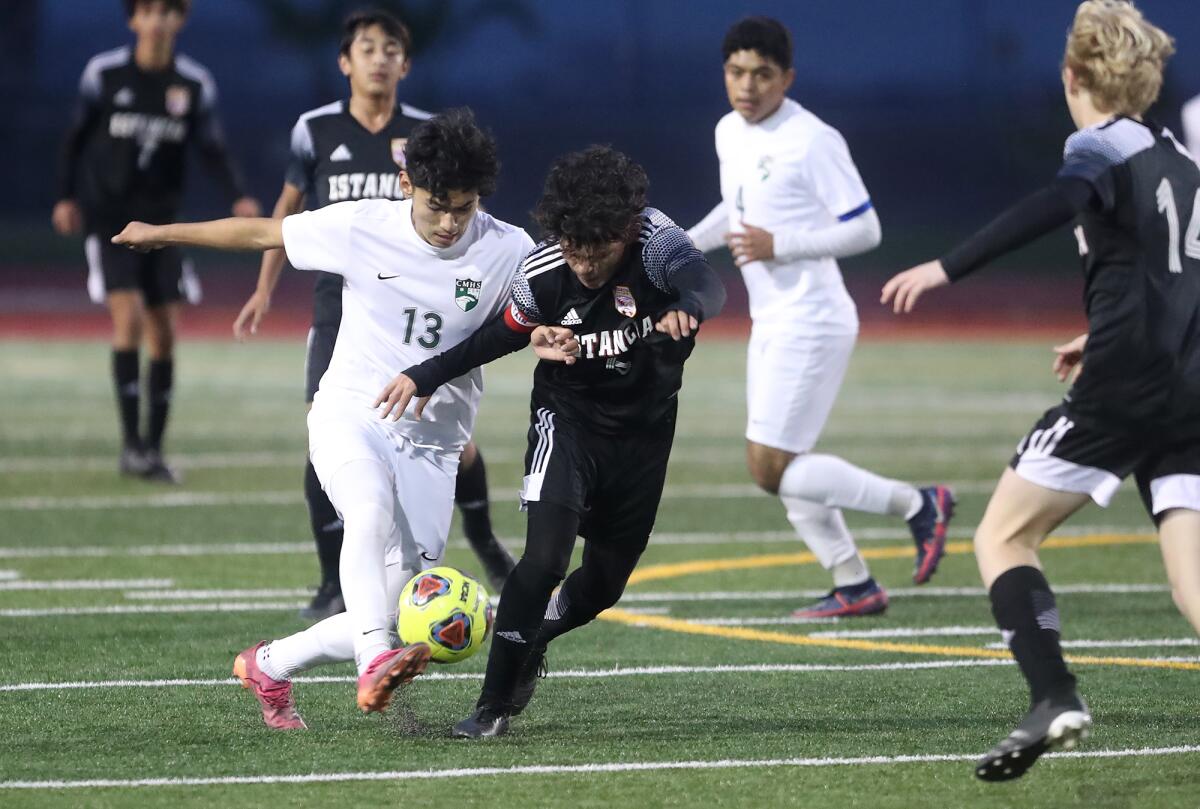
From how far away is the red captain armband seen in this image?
18.1ft

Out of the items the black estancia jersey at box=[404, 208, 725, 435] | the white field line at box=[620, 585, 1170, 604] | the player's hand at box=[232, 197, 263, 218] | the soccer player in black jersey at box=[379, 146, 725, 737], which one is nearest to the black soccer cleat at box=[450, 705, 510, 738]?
the soccer player in black jersey at box=[379, 146, 725, 737]

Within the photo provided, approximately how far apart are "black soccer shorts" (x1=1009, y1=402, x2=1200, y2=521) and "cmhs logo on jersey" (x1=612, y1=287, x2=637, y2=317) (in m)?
1.17

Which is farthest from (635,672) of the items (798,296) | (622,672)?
(798,296)

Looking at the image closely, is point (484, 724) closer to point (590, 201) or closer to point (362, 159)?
point (590, 201)

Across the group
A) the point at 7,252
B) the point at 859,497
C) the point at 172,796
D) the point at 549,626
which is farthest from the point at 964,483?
the point at 7,252

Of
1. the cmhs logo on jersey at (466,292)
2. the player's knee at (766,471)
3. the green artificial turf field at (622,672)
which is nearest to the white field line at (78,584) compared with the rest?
the green artificial turf field at (622,672)

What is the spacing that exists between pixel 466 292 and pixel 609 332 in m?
0.62

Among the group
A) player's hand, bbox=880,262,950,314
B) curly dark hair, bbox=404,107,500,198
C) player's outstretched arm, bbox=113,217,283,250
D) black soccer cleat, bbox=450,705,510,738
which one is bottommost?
black soccer cleat, bbox=450,705,510,738

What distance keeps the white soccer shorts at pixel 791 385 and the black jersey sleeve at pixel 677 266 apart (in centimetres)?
256

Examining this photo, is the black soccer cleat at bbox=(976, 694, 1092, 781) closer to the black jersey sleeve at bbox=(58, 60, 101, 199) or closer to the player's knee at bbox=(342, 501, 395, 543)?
the player's knee at bbox=(342, 501, 395, 543)

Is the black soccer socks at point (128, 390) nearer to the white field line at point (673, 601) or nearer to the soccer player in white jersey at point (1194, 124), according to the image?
the white field line at point (673, 601)

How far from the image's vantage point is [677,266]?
548 centimetres

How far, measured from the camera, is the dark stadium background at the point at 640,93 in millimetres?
30703

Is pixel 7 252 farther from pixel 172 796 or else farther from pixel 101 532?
pixel 172 796
